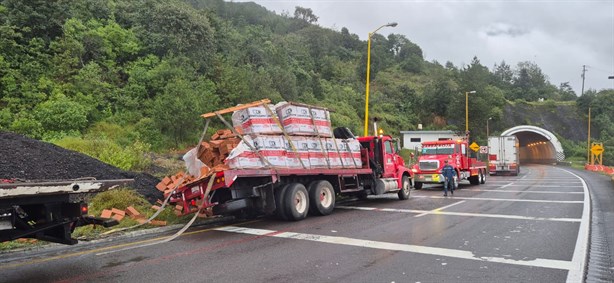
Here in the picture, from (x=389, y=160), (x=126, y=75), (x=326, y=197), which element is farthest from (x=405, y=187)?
(x=126, y=75)

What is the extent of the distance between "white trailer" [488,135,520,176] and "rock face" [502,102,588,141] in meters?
42.4

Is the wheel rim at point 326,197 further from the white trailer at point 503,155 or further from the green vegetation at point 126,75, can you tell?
the white trailer at point 503,155

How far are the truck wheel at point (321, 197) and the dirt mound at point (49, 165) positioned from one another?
4531 mm

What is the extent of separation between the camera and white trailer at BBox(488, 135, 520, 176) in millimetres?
36562

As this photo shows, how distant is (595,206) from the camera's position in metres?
14.2

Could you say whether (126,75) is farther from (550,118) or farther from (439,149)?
(550,118)

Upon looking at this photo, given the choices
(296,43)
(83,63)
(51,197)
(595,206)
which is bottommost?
(595,206)

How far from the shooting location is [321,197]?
12.0 metres

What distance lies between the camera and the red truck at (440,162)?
70.0 feet

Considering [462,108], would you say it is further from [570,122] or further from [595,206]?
[595,206]

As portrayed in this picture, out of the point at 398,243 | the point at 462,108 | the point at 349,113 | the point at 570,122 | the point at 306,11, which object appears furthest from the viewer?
the point at 306,11

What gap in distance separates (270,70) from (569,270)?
1584 inches

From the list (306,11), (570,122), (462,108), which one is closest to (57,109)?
(462,108)

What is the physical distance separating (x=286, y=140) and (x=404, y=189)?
7.00m
